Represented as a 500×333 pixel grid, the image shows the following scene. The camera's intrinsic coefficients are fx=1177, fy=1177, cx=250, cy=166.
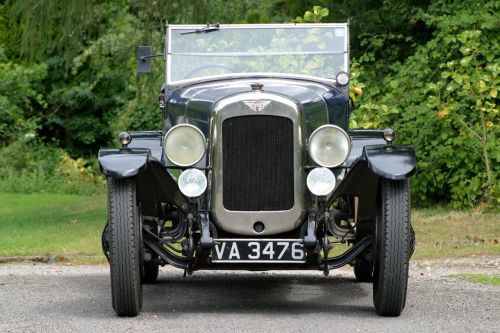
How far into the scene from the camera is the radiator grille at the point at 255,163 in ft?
26.4

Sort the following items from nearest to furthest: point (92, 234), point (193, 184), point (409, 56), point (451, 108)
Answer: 1. point (193, 184)
2. point (92, 234)
3. point (451, 108)
4. point (409, 56)

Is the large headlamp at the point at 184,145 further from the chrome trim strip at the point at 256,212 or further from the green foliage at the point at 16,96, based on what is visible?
the green foliage at the point at 16,96

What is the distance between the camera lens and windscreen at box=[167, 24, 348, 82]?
9375mm

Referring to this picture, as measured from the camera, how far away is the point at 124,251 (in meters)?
7.59

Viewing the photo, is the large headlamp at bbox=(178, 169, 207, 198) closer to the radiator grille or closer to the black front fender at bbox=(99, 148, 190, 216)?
the black front fender at bbox=(99, 148, 190, 216)

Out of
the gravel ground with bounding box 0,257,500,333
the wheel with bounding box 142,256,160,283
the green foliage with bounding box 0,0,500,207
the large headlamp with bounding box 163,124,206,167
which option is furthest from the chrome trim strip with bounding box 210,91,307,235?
the green foliage with bounding box 0,0,500,207

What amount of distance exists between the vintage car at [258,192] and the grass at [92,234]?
391cm

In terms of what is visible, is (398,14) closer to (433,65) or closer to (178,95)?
(433,65)

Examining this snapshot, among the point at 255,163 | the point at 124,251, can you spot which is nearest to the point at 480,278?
the point at 255,163

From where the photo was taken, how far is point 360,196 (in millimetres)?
8172

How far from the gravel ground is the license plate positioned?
389 millimetres

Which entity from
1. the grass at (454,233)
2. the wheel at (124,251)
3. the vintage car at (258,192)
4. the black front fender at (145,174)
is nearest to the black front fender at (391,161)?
the vintage car at (258,192)

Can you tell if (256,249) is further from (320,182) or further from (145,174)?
(145,174)

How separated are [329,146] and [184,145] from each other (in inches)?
38.9
